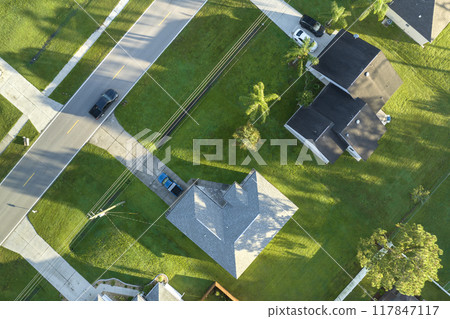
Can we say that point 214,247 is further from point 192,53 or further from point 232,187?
point 192,53

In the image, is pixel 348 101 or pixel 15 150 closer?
pixel 348 101

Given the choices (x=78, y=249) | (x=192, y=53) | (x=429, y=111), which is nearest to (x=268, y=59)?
(x=192, y=53)

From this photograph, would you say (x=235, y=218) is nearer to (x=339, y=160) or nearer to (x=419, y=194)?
(x=339, y=160)

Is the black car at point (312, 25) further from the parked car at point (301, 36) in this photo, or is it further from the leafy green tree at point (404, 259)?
the leafy green tree at point (404, 259)

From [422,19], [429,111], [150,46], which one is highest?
[422,19]

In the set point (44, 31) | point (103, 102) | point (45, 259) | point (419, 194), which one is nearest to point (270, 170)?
point (419, 194)
